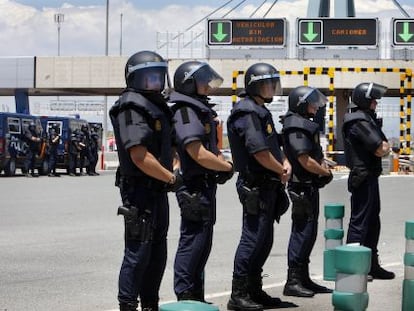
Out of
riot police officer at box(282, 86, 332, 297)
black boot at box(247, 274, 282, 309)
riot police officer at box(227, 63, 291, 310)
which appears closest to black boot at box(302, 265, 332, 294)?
riot police officer at box(282, 86, 332, 297)

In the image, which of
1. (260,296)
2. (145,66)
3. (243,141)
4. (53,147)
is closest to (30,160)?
(53,147)

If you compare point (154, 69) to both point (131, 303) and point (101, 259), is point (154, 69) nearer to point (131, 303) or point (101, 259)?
point (131, 303)

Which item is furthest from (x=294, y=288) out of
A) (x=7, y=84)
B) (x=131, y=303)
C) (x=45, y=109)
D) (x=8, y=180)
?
(x=45, y=109)

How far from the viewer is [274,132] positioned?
6.94 m

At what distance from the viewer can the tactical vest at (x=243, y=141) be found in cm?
680

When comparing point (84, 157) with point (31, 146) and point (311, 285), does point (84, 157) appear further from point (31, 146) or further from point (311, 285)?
point (311, 285)

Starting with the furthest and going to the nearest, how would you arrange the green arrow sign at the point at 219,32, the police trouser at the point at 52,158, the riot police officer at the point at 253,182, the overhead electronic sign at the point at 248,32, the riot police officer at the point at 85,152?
the overhead electronic sign at the point at 248,32
the green arrow sign at the point at 219,32
the riot police officer at the point at 85,152
the police trouser at the point at 52,158
the riot police officer at the point at 253,182

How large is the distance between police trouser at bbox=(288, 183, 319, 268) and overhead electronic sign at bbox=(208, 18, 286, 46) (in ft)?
115

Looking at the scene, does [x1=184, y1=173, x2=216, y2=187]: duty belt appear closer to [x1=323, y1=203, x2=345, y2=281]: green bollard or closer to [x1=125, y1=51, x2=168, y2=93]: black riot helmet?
[x1=125, y1=51, x2=168, y2=93]: black riot helmet

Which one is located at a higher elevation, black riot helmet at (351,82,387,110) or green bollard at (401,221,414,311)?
black riot helmet at (351,82,387,110)

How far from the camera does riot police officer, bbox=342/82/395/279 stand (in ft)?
27.3

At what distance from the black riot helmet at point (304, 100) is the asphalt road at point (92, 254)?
5.19ft

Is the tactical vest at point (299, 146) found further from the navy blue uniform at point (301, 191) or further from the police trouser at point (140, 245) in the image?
the police trouser at point (140, 245)

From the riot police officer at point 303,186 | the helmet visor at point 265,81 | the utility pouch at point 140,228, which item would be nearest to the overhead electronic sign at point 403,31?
the riot police officer at point 303,186
